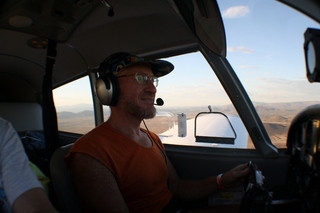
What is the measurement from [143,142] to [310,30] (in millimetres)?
1323

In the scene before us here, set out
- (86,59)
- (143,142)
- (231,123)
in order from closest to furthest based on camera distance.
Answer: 1. (143,142)
2. (231,123)
3. (86,59)

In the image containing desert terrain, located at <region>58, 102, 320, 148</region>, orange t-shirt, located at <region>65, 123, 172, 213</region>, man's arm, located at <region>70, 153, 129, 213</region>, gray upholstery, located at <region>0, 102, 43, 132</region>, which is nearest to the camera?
man's arm, located at <region>70, 153, 129, 213</region>

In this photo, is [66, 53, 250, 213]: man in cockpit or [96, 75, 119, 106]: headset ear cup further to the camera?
[96, 75, 119, 106]: headset ear cup

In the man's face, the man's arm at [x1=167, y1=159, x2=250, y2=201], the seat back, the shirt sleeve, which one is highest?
the man's face

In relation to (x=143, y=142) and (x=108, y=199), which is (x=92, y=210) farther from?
(x=143, y=142)

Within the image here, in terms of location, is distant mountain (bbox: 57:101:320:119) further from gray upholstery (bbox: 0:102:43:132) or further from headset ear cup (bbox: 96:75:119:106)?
gray upholstery (bbox: 0:102:43:132)

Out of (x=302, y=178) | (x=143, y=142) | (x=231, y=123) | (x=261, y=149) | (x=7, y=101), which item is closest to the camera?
(x=302, y=178)

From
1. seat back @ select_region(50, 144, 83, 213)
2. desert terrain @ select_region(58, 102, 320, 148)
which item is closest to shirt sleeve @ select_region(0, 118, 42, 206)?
seat back @ select_region(50, 144, 83, 213)

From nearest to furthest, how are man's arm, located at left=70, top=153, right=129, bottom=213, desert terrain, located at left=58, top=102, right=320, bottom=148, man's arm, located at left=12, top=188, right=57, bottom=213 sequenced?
man's arm, located at left=12, top=188, right=57, bottom=213 < man's arm, located at left=70, top=153, right=129, bottom=213 < desert terrain, located at left=58, top=102, right=320, bottom=148

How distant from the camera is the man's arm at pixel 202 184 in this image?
1.65 meters

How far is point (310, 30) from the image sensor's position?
2.01 feet

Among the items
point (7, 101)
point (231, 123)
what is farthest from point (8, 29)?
point (231, 123)

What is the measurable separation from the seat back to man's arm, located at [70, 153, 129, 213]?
0.15ft

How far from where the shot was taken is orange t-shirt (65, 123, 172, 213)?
4.33 feet
